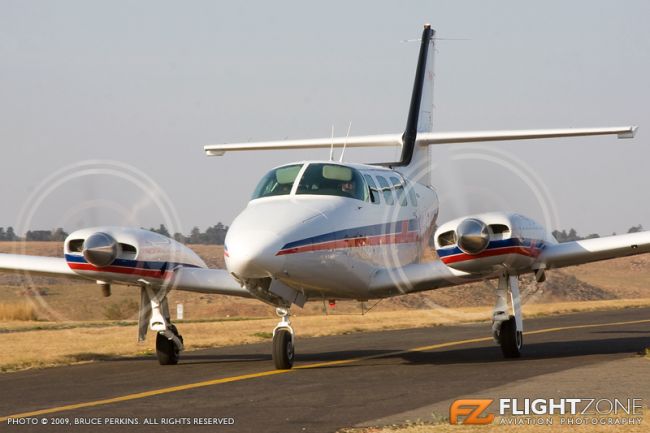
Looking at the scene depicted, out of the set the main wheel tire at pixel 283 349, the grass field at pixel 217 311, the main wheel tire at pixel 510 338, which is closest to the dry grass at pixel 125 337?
the grass field at pixel 217 311

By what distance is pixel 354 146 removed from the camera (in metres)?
25.6

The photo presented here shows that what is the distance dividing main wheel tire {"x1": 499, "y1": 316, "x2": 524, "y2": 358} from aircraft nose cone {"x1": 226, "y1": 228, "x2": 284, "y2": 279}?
5379 mm

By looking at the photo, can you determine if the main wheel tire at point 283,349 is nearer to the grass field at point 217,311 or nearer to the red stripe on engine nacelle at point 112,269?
the grass field at point 217,311

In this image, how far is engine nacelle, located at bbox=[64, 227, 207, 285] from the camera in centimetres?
1883

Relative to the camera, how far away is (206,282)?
19.8 meters

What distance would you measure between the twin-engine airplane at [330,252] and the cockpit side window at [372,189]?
0.04 metres

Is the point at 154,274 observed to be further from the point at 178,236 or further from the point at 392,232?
the point at 392,232

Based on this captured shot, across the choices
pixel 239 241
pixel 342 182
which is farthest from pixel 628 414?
pixel 342 182

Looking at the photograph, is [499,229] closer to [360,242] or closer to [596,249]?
[596,249]

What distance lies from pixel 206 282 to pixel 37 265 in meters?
3.61

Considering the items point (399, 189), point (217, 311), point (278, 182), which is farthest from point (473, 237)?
point (217, 311)

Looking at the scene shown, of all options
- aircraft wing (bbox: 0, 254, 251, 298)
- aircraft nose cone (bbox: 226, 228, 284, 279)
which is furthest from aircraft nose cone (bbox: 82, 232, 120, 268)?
aircraft nose cone (bbox: 226, 228, 284, 279)

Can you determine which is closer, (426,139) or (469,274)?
(469,274)

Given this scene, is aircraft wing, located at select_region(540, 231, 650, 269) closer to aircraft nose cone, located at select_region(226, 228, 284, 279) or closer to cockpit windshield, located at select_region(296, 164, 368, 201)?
cockpit windshield, located at select_region(296, 164, 368, 201)
